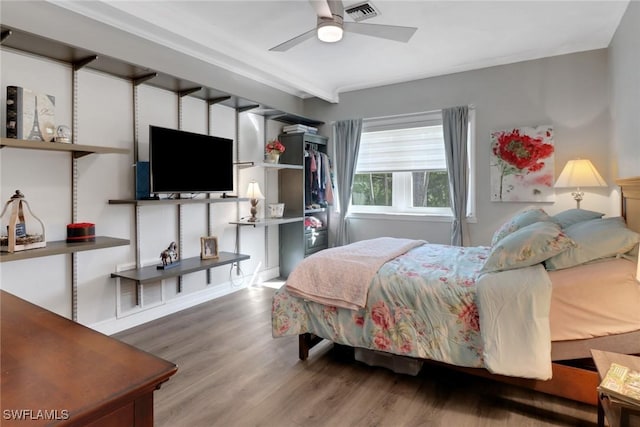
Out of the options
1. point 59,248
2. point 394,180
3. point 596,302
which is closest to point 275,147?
point 394,180

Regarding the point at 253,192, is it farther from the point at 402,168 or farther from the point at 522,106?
the point at 522,106

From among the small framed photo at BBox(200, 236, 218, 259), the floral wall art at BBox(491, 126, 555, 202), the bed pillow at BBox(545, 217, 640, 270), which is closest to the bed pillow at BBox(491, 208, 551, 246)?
the bed pillow at BBox(545, 217, 640, 270)

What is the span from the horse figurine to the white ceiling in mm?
1897

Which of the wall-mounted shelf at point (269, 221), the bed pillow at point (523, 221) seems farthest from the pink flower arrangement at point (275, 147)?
the bed pillow at point (523, 221)

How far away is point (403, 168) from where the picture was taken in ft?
15.3

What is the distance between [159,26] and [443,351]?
3.24 m

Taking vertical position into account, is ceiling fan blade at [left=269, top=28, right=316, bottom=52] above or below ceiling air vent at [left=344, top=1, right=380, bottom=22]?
below

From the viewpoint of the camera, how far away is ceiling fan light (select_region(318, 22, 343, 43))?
8.01 ft

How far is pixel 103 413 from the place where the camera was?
674mm

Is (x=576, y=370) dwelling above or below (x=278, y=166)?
below

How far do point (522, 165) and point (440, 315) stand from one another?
266 centimetres

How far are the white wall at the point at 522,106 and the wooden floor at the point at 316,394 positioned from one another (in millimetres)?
2318

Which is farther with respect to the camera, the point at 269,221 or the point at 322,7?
the point at 269,221

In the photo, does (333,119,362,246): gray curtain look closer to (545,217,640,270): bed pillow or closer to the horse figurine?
the horse figurine
